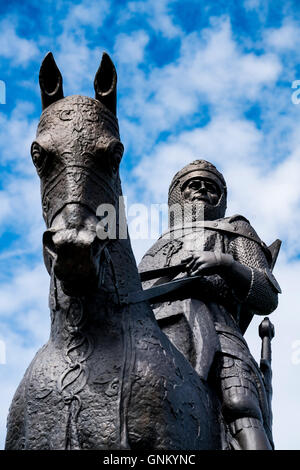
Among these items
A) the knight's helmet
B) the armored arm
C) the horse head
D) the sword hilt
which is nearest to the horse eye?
the horse head

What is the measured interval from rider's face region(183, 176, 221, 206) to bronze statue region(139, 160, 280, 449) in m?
0.01

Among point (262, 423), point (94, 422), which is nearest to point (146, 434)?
point (94, 422)

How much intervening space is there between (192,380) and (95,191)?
1663 mm

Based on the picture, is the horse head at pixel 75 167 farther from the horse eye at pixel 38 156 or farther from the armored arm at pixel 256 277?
the armored arm at pixel 256 277

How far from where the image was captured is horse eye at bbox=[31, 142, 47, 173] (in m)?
5.40

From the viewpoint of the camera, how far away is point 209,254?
23.9ft

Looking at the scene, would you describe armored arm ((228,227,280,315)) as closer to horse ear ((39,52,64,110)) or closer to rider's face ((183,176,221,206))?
rider's face ((183,176,221,206))

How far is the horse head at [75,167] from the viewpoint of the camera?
4812mm

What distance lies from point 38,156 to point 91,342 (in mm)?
1401

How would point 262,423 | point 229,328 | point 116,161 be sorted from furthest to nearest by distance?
point 229,328
point 262,423
point 116,161

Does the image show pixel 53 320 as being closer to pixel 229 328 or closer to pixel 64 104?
pixel 64 104

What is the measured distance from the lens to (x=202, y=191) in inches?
343

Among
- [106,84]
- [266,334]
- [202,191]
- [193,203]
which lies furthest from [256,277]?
[106,84]

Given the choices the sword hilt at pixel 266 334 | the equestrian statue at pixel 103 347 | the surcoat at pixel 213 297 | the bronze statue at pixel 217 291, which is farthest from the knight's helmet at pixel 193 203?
the equestrian statue at pixel 103 347
